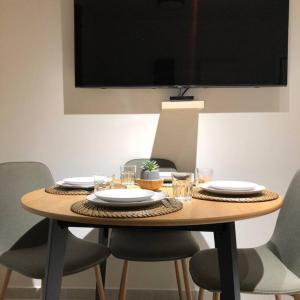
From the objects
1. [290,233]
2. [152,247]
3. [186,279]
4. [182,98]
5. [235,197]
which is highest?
[182,98]

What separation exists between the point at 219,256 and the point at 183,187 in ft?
0.95

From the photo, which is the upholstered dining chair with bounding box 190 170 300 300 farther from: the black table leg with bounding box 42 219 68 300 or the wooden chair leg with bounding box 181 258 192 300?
the black table leg with bounding box 42 219 68 300

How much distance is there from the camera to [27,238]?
1987 mm

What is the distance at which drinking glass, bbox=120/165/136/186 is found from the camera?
6.02ft

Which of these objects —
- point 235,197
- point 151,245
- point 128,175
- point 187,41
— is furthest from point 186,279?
point 187,41

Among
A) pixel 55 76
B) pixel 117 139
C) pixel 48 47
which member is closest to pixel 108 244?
pixel 117 139

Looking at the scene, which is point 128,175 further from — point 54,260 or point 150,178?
point 54,260

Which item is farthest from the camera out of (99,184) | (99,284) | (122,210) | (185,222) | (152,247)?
(99,284)

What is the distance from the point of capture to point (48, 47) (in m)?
2.46

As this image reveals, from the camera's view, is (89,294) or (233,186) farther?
(89,294)

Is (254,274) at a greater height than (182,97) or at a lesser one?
lesser

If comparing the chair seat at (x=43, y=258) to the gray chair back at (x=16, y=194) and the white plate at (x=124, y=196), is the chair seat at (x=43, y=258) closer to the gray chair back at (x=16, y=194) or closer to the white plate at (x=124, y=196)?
the gray chair back at (x=16, y=194)

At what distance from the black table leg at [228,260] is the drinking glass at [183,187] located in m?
0.20

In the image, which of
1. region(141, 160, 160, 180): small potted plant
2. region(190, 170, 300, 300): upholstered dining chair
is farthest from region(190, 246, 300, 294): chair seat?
region(141, 160, 160, 180): small potted plant
